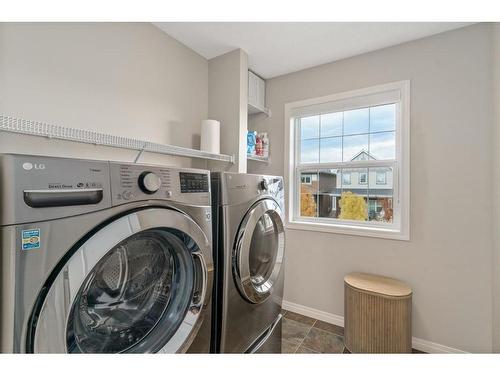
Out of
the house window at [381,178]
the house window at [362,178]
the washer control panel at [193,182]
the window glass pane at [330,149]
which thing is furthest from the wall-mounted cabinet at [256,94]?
the washer control panel at [193,182]

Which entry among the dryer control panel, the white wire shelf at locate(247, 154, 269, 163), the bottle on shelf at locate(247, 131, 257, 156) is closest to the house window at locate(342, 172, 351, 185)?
the white wire shelf at locate(247, 154, 269, 163)

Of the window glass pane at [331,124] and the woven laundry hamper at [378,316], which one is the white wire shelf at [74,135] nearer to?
the window glass pane at [331,124]

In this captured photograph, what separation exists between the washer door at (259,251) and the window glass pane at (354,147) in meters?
1.10

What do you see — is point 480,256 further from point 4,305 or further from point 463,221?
point 4,305

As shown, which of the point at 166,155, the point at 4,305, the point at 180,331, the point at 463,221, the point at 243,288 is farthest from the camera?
the point at 166,155

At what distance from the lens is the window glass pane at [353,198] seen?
6.72ft

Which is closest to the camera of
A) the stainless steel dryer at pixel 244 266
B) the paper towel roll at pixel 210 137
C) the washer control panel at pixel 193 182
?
the washer control panel at pixel 193 182

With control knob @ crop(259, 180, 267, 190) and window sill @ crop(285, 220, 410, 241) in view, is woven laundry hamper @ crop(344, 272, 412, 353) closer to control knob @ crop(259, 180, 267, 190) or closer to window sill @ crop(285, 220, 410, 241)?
window sill @ crop(285, 220, 410, 241)

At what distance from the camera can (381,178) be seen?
1968 millimetres

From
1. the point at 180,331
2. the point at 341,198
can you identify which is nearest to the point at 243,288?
the point at 180,331

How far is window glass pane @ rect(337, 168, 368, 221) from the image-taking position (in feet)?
6.72

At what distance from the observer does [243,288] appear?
109cm
